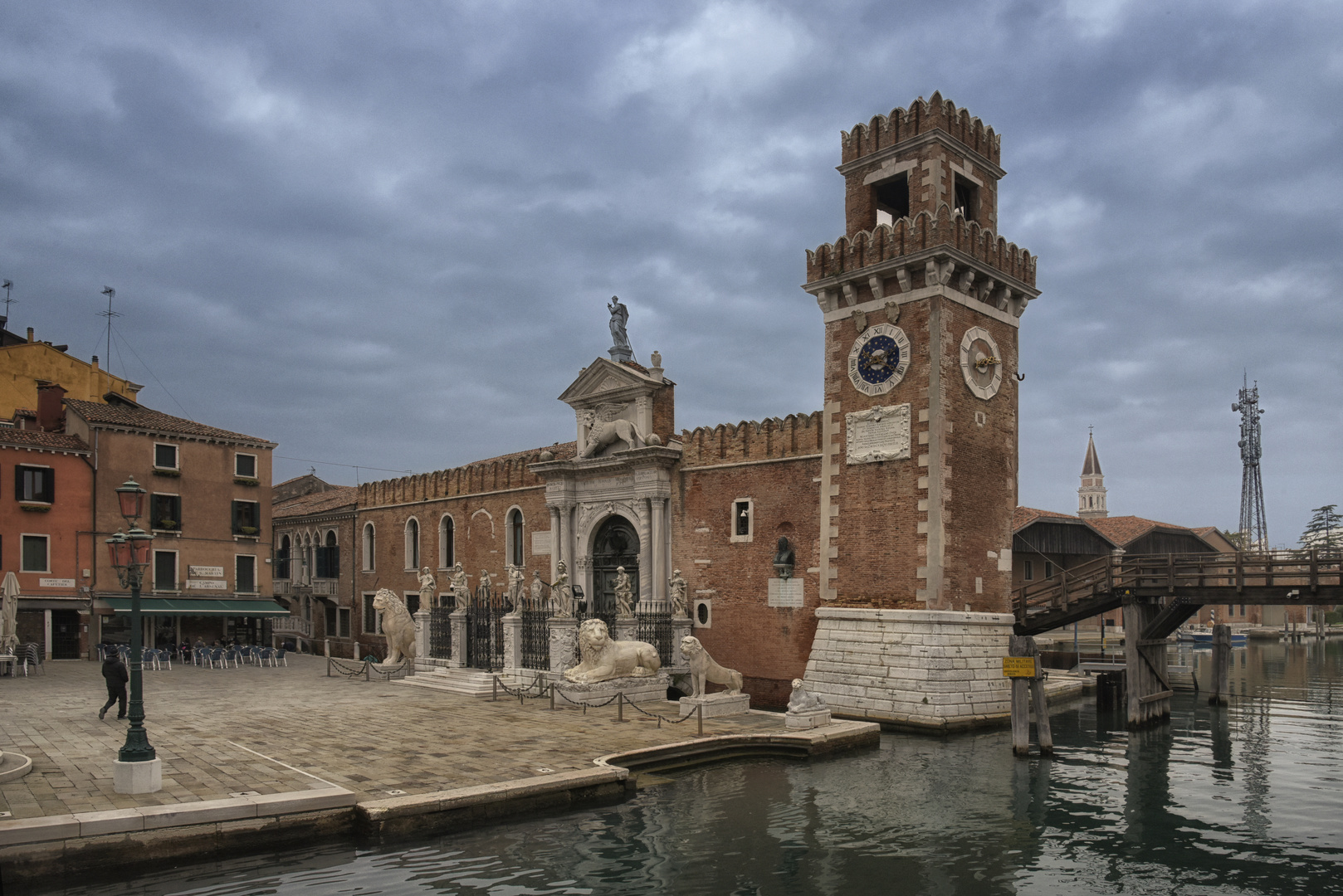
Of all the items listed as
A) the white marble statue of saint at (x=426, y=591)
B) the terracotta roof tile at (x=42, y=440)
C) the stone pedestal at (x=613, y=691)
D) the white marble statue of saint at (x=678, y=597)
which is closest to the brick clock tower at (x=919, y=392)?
the stone pedestal at (x=613, y=691)

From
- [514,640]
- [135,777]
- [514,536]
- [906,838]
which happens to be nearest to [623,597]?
[514,640]

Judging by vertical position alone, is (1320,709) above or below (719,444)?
below

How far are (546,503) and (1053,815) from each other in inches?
716

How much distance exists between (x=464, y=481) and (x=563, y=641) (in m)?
11.8

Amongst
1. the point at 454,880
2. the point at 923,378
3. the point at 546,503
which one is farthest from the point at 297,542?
the point at 454,880

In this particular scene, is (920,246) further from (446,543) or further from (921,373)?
(446,543)

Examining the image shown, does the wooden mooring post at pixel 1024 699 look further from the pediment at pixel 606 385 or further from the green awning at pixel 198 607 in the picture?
the green awning at pixel 198 607

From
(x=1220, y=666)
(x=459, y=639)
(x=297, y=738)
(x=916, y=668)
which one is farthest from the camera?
(x=459, y=639)

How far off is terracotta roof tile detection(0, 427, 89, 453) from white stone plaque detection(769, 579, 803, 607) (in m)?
21.8

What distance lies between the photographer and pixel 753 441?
78.3ft

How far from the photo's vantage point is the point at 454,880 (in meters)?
9.82

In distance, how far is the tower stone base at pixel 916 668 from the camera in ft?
62.1

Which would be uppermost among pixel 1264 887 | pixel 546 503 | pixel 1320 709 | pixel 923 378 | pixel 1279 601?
pixel 923 378

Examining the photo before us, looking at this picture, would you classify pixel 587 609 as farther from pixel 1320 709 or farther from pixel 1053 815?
pixel 1320 709
